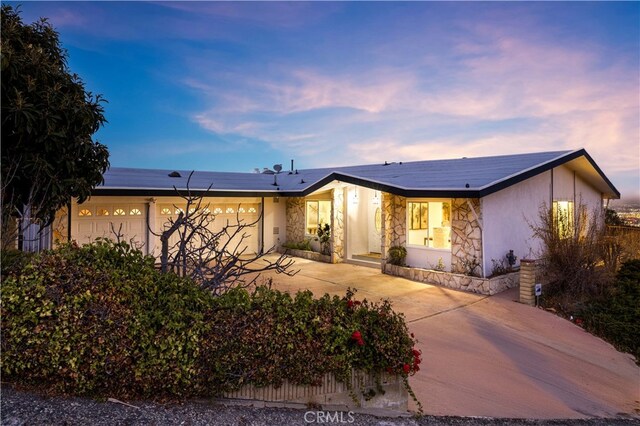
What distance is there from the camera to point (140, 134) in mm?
18844

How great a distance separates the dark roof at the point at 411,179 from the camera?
423 inches

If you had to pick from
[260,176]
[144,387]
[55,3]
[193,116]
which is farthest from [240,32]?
[144,387]

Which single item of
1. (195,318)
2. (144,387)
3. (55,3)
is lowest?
(144,387)

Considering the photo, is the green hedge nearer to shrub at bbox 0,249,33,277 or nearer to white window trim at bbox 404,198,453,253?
shrub at bbox 0,249,33,277

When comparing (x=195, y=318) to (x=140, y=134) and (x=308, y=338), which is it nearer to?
(x=308, y=338)

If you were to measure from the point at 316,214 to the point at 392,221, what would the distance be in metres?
4.12

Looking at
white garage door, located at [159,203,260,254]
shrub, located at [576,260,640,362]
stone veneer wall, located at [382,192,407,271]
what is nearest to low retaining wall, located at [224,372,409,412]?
shrub, located at [576,260,640,362]

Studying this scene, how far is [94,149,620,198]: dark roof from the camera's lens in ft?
35.2

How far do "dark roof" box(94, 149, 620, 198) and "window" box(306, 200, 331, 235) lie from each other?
2.96 ft

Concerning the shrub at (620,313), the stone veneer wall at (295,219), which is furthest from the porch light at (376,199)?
the shrub at (620,313)

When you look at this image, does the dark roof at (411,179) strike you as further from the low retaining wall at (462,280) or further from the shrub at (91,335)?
the shrub at (91,335)

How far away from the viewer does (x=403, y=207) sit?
12.5 meters

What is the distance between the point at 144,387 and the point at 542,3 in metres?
11.4

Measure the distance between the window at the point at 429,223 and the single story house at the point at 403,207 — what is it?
0.10ft
